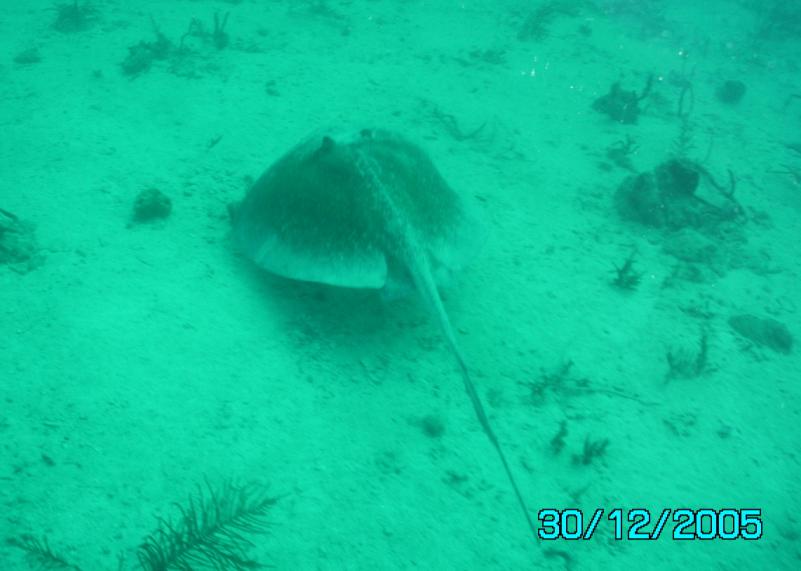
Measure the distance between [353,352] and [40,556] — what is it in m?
2.29

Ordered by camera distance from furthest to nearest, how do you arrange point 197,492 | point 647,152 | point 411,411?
1. point 647,152
2. point 411,411
3. point 197,492

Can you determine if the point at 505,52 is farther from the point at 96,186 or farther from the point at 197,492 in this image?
the point at 197,492

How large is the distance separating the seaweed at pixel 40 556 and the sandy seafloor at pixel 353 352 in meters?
0.05

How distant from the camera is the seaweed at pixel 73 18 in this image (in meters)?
8.41

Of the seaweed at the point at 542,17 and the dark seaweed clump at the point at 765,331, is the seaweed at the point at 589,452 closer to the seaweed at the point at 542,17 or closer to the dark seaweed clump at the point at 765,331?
the dark seaweed clump at the point at 765,331

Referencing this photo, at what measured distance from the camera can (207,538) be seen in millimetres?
2371

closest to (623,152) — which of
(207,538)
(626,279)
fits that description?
(626,279)

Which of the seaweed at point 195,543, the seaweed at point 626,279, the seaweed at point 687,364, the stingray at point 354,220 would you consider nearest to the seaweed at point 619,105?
the seaweed at point 626,279

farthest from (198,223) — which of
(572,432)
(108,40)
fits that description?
(108,40)

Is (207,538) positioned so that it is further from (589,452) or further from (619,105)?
(619,105)

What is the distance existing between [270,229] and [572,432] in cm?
310

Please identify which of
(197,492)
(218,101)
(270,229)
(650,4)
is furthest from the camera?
(650,4)

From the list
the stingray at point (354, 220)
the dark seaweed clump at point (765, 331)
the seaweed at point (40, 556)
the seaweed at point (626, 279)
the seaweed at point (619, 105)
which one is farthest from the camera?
the seaweed at point (619, 105)

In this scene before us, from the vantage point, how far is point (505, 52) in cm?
1023
